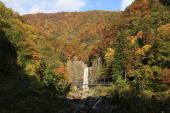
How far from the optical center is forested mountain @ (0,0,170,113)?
14.5m

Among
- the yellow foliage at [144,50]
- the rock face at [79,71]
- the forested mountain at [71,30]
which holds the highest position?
the forested mountain at [71,30]

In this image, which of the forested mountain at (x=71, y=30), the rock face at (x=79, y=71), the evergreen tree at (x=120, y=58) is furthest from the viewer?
the forested mountain at (x=71, y=30)

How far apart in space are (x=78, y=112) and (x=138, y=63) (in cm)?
3173

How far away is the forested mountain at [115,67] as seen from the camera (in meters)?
14.5

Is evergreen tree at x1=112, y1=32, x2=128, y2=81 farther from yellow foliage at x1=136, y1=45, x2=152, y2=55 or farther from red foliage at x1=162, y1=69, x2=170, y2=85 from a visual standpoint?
red foliage at x1=162, y1=69, x2=170, y2=85

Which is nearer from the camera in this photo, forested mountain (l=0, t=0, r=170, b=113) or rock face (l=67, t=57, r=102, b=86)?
forested mountain (l=0, t=0, r=170, b=113)

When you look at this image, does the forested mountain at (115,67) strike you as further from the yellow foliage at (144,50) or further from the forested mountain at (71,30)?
the forested mountain at (71,30)

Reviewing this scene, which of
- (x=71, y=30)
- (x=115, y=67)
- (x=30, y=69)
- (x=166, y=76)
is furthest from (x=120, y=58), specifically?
(x=71, y=30)

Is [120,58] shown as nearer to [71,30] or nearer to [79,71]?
[79,71]

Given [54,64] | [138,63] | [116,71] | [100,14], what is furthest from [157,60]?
[100,14]

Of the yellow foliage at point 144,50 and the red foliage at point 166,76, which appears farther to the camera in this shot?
the yellow foliage at point 144,50

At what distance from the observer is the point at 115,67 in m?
49.2

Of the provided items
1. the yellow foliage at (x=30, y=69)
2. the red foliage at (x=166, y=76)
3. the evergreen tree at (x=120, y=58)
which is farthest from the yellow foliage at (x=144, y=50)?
the yellow foliage at (x=30, y=69)

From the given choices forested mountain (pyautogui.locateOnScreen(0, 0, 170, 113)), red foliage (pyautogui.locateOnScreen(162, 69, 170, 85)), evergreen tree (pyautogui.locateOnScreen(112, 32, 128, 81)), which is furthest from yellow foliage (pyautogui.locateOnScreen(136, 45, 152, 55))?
red foliage (pyautogui.locateOnScreen(162, 69, 170, 85))
